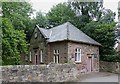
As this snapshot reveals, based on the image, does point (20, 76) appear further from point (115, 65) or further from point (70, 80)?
point (115, 65)

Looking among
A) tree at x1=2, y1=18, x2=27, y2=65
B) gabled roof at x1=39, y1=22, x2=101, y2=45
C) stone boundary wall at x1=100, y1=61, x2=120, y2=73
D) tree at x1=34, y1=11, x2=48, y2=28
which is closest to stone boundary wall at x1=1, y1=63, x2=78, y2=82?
tree at x1=2, y1=18, x2=27, y2=65

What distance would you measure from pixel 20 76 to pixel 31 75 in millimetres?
795

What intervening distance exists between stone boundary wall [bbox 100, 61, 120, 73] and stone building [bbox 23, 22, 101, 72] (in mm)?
1148

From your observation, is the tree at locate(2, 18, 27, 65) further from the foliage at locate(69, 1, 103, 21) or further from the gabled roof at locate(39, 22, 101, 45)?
the foliage at locate(69, 1, 103, 21)

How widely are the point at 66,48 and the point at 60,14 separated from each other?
19800 millimetres

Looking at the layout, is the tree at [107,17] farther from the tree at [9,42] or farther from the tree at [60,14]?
the tree at [9,42]

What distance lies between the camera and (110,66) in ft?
81.3

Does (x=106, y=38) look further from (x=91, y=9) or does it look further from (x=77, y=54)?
(x=91, y=9)

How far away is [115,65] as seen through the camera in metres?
23.9

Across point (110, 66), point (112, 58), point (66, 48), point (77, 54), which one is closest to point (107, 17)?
point (112, 58)

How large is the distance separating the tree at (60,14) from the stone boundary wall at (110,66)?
11.4 meters

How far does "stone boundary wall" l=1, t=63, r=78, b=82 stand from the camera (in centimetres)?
1286

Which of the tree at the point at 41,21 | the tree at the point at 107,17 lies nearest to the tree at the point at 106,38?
the tree at the point at 107,17

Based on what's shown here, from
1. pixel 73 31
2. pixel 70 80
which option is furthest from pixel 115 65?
pixel 70 80
